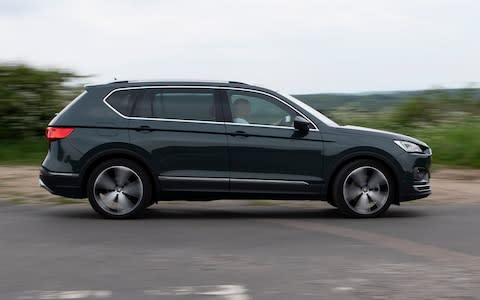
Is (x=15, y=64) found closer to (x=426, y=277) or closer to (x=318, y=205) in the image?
(x=318, y=205)

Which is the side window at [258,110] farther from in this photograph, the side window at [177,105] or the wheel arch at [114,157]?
the wheel arch at [114,157]

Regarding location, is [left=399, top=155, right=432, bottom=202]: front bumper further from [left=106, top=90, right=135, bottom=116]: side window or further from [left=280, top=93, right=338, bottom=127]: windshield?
[left=106, top=90, right=135, bottom=116]: side window

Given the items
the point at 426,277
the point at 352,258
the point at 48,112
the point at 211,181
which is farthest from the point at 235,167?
the point at 48,112

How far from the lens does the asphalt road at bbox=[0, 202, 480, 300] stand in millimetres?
6414

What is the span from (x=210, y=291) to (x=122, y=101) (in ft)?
14.1

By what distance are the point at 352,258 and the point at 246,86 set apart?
323 centimetres

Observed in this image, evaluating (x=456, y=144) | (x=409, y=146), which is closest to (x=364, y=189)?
(x=409, y=146)

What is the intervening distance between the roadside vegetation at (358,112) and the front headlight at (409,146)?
→ 14.9 feet

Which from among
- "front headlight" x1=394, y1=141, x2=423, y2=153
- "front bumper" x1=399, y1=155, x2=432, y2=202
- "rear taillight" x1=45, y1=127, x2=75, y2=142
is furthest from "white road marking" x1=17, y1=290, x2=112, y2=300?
"front headlight" x1=394, y1=141, x2=423, y2=153

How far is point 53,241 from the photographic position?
8586 mm

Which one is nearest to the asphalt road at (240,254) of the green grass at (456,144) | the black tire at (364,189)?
the black tire at (364,189)

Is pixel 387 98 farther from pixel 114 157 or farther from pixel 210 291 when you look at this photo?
pixel 210 291

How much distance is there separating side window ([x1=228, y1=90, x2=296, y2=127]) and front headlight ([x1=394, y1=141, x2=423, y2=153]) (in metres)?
1.34

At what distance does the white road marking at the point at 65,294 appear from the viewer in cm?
618
